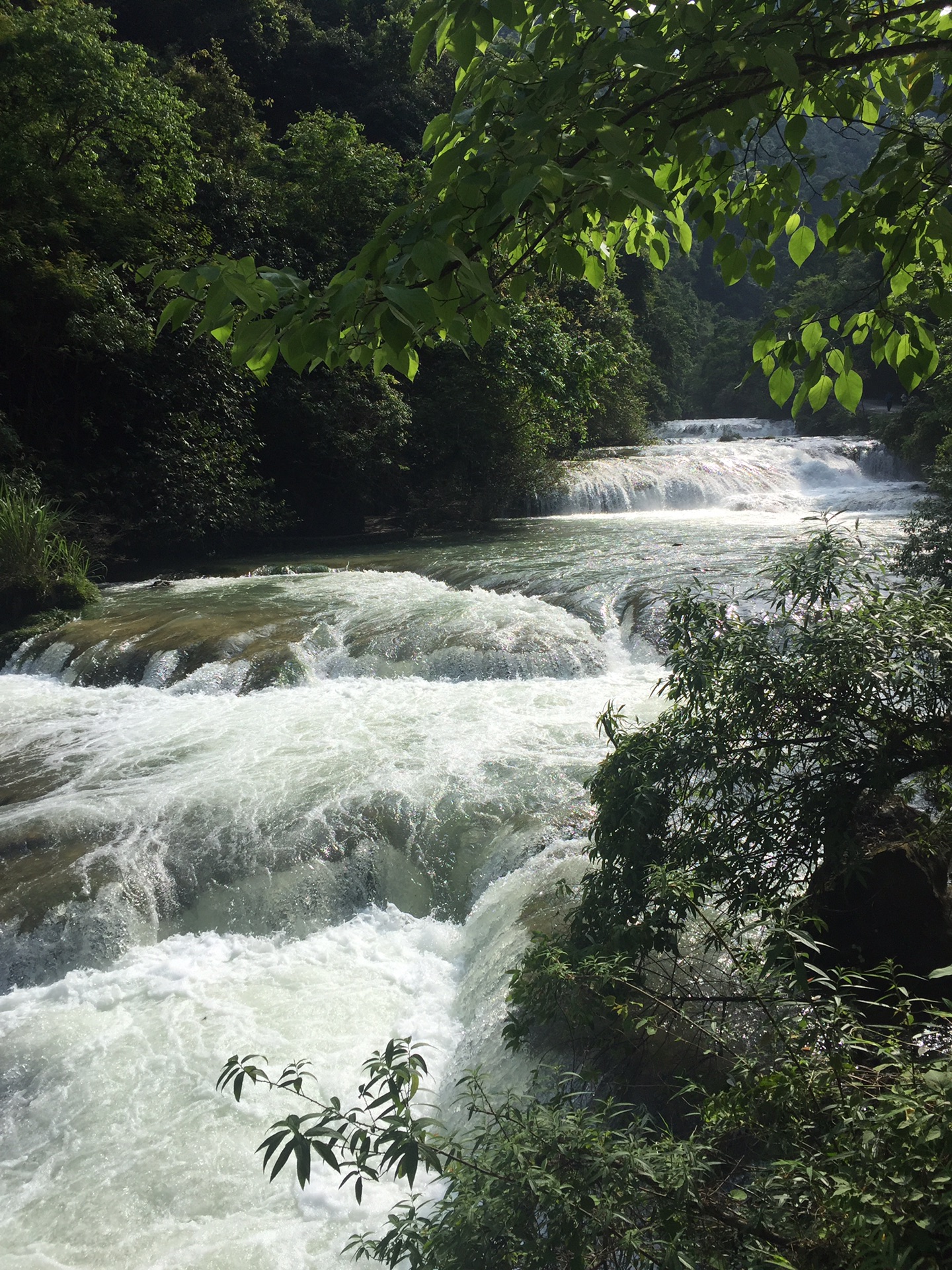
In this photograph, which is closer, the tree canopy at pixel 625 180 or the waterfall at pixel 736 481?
the tree canopy at pixel 625 180

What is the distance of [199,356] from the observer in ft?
47.2

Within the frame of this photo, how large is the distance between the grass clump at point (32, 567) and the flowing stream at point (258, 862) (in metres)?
0.75

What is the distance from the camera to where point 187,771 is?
632 centimetres

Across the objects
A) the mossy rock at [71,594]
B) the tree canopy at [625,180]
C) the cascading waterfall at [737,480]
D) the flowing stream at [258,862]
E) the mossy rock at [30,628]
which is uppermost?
the tree canopy at [625,180]

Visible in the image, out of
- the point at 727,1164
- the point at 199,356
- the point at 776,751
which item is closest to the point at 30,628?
the point at 199,356

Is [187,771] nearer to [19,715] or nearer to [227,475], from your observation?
[19,715]

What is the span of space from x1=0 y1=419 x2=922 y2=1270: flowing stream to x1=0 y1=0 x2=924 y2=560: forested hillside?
403cm

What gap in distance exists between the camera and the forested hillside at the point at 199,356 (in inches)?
492

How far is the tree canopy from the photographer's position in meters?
1.72

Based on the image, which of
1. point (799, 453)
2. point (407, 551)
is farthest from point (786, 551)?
point (799, 453)

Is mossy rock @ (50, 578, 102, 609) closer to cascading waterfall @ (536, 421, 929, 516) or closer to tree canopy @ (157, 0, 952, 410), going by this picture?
tree canopy @ (157, 0, 952, 410)

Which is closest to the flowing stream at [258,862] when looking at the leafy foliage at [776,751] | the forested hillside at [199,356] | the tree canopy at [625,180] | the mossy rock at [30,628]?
the mossy rock at [30,628]

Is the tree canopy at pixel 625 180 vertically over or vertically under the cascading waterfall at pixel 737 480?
over

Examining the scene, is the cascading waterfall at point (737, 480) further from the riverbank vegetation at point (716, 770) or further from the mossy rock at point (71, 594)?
the riverbank vegetation at point (716, 770)
